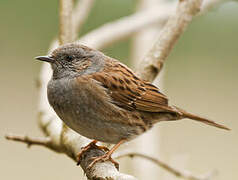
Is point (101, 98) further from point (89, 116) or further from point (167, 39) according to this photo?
point (167, 39)

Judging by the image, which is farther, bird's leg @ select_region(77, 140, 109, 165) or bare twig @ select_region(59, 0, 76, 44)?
bare twig @ select_region(59, 0, 76, 44)

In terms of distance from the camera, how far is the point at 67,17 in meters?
3.64

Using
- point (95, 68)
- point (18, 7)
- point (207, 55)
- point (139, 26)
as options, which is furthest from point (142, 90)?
point (18, 7)

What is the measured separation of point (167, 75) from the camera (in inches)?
344

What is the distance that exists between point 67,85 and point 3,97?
516 cm

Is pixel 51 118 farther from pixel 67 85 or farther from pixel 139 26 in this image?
pixel 139 26

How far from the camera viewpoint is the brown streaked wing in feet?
11.0

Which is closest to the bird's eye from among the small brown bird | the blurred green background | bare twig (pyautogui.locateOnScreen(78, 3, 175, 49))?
the small brown bird

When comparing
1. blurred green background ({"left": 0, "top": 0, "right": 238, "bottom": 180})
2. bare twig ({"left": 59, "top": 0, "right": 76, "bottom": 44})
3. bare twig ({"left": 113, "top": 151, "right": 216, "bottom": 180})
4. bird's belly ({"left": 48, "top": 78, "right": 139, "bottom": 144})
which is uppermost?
bare twig ({"left": 59, "top": 0, "right": 76, "bottom": 44})

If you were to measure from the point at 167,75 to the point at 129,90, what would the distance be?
5354 millimetres

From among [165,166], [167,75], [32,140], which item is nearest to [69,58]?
[32,140]

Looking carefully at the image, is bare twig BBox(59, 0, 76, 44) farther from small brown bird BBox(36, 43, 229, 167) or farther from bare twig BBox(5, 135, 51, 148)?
bare twig BBox(5, 135, 51, 148)

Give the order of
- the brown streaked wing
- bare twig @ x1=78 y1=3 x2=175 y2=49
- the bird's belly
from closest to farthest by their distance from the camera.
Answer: the bird's belly
the brown streaked wing
bare twig @ x1=78 y1=3 x2=175 y2=49

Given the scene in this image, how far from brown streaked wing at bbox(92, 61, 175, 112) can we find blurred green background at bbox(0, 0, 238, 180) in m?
3.06
